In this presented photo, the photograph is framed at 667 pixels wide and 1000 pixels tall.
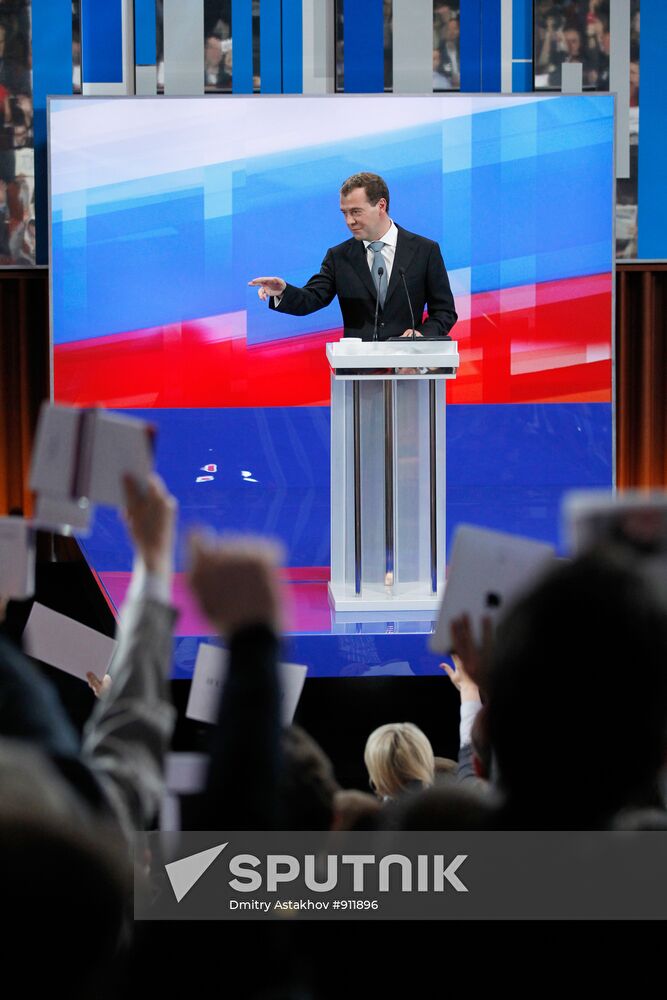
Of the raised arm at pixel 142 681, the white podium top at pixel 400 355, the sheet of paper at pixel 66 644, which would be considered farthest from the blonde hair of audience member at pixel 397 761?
the white podium top at pixel 400 355

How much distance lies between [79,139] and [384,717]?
422 centimetres

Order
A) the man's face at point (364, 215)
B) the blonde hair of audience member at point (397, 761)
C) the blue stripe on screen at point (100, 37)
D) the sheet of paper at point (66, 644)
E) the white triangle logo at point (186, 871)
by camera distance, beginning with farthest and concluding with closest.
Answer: the blue stripe on screen at point (100, 37) → the man's face at point (364, 215) → the blonde hair of audience member at point (397, 761) → the sheet of paper at point (66, 644) → the white triangle logo at point (186, 871)

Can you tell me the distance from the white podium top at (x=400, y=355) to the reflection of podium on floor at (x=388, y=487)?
0.03 m

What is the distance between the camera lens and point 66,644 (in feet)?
3.79

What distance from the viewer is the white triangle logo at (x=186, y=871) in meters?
0.89

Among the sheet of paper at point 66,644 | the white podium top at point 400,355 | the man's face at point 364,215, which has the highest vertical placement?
the man's face at point 364,215

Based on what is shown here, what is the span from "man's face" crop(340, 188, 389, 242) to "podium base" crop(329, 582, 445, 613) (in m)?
1.09

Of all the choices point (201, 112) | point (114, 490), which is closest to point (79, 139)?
point (201, 112)

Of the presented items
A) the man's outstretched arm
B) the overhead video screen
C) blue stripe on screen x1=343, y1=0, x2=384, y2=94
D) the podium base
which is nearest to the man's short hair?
the man's outstretched arm

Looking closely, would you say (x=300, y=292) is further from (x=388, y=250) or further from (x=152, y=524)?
(x=152, y=524)

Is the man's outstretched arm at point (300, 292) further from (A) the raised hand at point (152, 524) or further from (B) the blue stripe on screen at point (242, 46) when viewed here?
(A) the raised hand at point (152, 524)

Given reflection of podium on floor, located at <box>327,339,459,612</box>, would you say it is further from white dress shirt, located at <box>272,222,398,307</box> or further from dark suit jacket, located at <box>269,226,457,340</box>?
white dress shirt, located at <box>272,222,398,307</box>

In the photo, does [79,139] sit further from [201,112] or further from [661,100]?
[661,100]

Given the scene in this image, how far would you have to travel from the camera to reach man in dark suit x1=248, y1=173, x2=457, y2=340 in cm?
398
